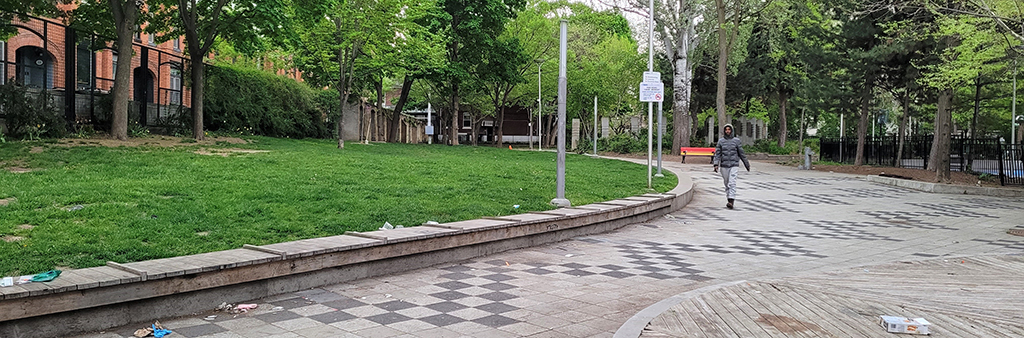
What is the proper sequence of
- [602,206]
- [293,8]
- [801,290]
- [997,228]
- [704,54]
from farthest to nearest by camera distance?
[704,54]
[293,8]
[997,228]
[602,206]
[801,290]

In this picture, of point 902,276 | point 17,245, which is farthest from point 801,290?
point 17,245

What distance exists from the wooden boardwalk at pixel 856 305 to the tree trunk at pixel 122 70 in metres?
16.0

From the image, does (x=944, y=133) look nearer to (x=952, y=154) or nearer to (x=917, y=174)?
(x=917, y=174)

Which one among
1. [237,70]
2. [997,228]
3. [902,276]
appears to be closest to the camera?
[902,276]

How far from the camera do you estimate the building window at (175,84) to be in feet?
76.7

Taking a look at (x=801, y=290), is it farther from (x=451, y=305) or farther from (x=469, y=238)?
(x=469, y=238)

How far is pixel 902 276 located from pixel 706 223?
533 cm

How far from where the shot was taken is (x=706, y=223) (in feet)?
39.2

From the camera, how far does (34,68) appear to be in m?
19.4

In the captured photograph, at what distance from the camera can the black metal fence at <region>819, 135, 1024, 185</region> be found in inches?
810

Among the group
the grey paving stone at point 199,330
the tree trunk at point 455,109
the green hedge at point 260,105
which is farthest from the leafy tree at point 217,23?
the tree trunk at point 455,109

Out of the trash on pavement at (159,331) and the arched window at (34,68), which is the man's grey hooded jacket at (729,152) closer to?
the trash on pavement at (159,331)

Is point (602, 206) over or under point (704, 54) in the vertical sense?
under

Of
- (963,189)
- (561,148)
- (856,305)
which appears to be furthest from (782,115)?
(856,305)
